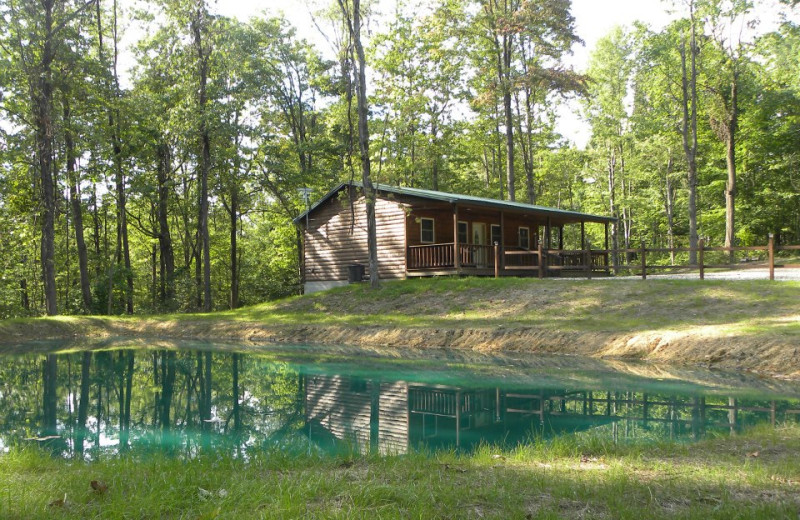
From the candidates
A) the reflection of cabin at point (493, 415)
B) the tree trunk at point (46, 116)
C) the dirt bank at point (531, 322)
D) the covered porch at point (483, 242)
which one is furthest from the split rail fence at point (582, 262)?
the tree trunk at point (46, 116)

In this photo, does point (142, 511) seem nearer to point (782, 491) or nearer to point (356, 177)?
point (782, 491)

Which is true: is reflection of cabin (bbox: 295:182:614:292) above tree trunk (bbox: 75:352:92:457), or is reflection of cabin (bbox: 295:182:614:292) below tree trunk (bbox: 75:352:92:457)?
above

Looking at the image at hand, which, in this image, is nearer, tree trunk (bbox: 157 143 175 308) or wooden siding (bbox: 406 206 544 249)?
wooden siding (bbox: 406 206 544 249)

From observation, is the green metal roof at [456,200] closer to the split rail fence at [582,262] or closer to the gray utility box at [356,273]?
the split rail fence at [582,262]

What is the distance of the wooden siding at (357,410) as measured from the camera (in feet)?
26.4

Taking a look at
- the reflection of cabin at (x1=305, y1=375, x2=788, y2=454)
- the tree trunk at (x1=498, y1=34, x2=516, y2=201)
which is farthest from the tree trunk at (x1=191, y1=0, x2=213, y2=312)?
the reflection of cabin at (x1=305, y1=375, x2=788, y2=454)

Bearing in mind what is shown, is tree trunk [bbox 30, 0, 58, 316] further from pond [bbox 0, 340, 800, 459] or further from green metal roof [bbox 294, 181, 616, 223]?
green metal roof [bbox 294, 181, 616, 223]

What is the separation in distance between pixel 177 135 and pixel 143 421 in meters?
22.0

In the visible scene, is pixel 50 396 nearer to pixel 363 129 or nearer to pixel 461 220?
pixel 363 129

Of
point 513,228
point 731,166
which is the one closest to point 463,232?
point 513,228

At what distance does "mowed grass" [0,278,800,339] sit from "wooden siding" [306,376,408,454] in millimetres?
6482

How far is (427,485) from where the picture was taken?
4.57 m

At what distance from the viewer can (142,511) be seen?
4047mm

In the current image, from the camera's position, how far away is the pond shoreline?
1253 centimetres
